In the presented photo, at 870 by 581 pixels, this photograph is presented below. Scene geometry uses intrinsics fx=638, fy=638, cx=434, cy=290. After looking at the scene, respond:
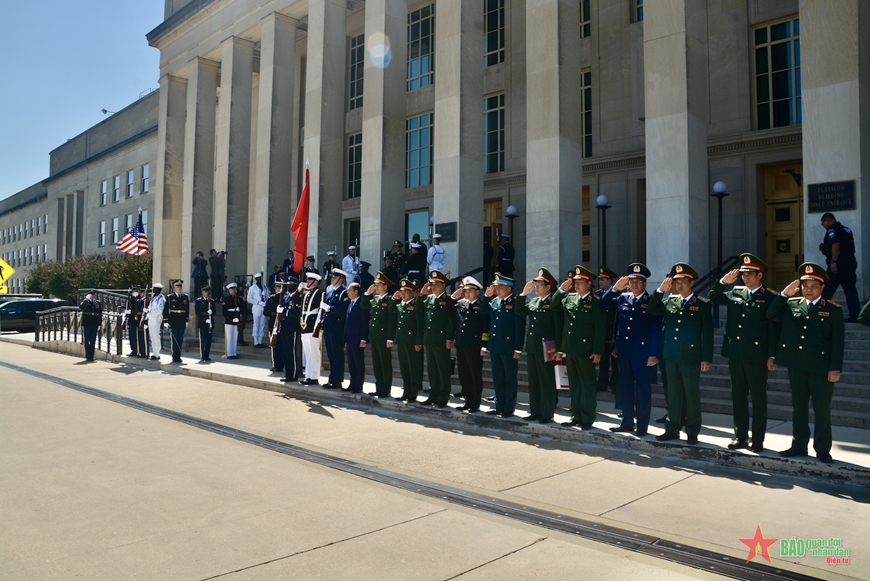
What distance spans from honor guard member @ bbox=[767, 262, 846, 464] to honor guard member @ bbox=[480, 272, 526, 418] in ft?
11.4

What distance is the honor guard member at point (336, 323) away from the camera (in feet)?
40.8

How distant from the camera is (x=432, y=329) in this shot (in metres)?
10.4

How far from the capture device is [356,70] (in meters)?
26.3

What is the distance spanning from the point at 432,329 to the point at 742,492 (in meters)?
5.50

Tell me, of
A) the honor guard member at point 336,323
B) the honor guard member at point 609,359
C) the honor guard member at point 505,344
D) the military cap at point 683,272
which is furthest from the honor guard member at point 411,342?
the military cap at point 683,272

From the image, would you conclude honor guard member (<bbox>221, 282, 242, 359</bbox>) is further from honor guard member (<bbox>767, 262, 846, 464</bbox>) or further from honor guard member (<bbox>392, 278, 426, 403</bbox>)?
honor guard member (<bbox>767, 262, 846, 464</bbox>)

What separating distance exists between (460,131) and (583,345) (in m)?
9.02

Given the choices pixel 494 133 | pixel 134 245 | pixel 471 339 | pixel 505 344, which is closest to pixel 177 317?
pixel 134 245

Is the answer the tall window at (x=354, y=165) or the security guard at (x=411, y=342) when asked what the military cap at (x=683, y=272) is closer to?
the security guard at (x=411, y=342)

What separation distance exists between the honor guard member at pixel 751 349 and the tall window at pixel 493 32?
15947 millimetres

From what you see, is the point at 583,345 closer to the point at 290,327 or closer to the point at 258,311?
the point at 290,327

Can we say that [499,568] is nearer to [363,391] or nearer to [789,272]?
[363,391]

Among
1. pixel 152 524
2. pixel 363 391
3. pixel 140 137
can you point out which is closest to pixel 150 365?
pixel 363 391

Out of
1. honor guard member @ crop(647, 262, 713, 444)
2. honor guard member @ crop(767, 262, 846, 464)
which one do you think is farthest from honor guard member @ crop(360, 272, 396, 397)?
honor guard member @ crop(767, 262, 846, 464)
